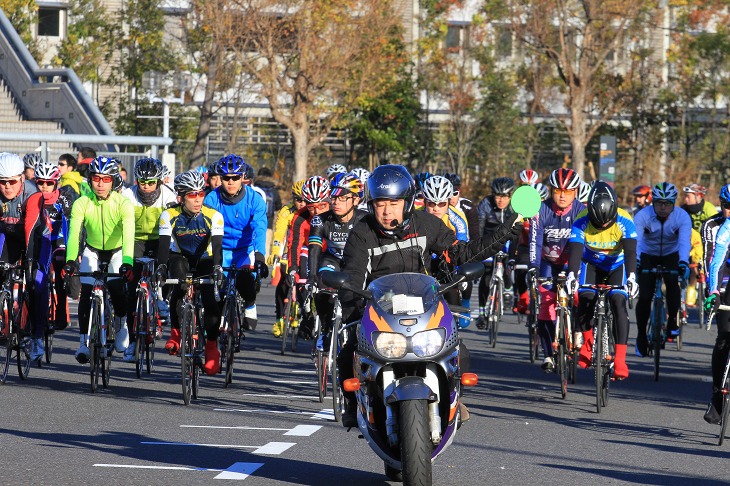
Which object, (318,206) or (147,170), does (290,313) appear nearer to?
(318,206)

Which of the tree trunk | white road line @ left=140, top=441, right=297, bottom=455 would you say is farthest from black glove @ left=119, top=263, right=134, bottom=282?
the tree trunk

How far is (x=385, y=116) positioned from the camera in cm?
4747

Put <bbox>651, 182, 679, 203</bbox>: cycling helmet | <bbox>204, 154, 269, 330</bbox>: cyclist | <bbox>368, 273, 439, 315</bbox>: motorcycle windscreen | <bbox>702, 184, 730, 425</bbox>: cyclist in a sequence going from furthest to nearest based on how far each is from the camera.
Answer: <bbox>651, 182, 679, 203</bbox>: cycling helmet < <bbox>204, 154, 269, 330</bbox>: cyclist < <bbox>702, 184, 730, 425</bbox>: cyclist < <bbox>368, 273, 439, 315</bbox>: motorcycle windscreen

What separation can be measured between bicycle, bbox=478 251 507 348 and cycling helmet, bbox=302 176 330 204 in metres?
3.92

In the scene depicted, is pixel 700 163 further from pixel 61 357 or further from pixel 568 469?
pixel 568 469

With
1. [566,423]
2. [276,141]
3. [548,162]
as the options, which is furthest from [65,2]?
[566,423]

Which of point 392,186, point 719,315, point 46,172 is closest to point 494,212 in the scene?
point 46,172

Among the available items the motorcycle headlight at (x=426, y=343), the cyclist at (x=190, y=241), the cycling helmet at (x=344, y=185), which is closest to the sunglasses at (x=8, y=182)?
the cyclist at (x=190, y=241)

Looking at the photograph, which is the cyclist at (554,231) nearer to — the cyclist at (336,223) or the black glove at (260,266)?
the cyclist at (336,223)

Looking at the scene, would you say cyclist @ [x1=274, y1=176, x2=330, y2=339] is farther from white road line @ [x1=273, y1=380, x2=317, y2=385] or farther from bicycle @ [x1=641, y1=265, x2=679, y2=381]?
bicycle @ [x1=641, y1=265, x2=679, y2=381]

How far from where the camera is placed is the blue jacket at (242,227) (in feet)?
45.5

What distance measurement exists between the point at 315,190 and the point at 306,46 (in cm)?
2399

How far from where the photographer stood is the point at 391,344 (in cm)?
776

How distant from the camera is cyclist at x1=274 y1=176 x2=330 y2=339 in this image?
1465 cm
